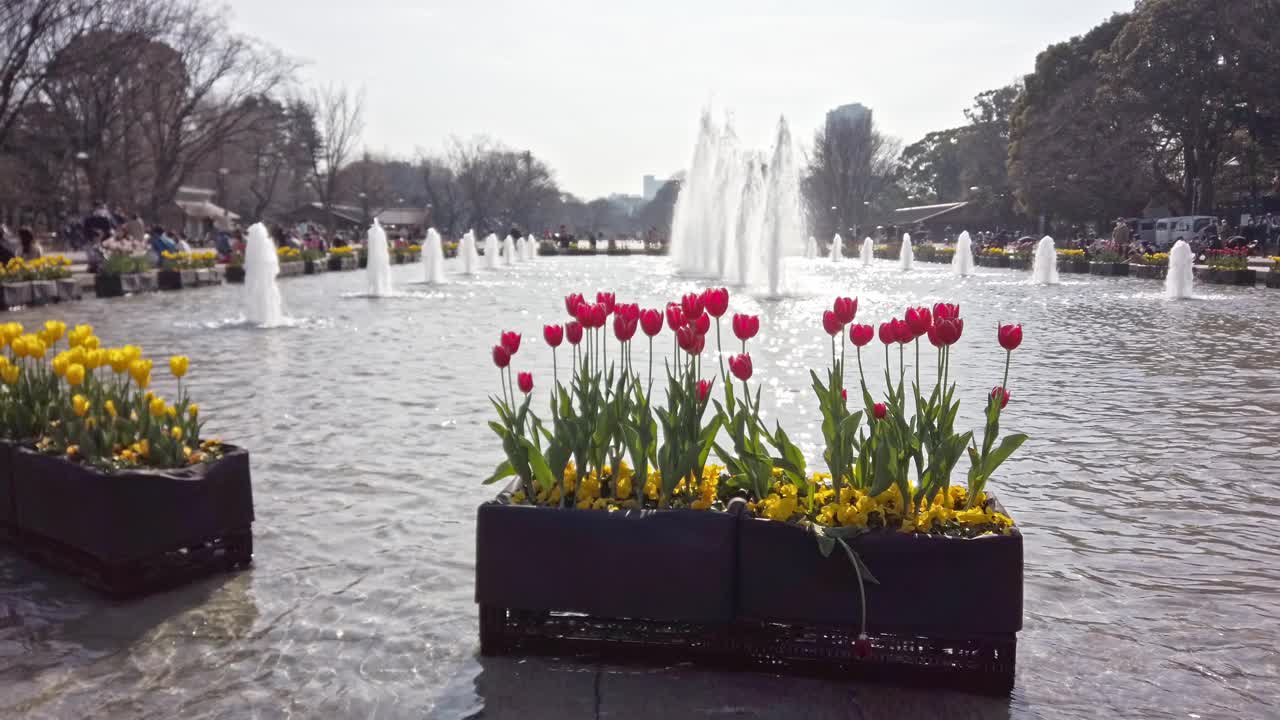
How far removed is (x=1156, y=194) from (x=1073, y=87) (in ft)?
23.3

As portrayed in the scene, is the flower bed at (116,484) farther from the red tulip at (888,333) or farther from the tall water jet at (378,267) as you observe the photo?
the tall water jet at (378,267)

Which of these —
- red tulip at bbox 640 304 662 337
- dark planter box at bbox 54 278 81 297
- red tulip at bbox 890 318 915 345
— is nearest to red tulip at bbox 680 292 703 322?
red tulip at bbox 640 304 662 337

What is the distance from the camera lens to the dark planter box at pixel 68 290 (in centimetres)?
2003

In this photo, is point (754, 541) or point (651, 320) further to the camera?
point (651, 320)

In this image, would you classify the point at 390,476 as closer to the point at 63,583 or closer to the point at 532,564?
the point at 63,583

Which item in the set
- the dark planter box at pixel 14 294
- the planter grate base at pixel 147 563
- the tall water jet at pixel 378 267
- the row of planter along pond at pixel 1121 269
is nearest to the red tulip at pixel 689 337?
the planter grate base at pixel 147 563

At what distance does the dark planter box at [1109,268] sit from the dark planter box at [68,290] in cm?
2961

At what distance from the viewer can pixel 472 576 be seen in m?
4.46

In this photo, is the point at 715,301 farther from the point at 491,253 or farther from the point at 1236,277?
the point at 491,253

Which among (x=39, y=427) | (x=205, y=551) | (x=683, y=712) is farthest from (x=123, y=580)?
(x=683, y=712)

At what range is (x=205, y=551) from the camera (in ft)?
14.3

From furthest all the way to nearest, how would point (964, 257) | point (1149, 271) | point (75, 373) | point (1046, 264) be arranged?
point (964, 257), point (1149, 271), point (1046, 264), point (75, 373)

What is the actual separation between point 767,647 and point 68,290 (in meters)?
21.1

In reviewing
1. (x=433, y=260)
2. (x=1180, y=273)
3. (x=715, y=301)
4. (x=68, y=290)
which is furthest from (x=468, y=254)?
(x=715, y=301)
